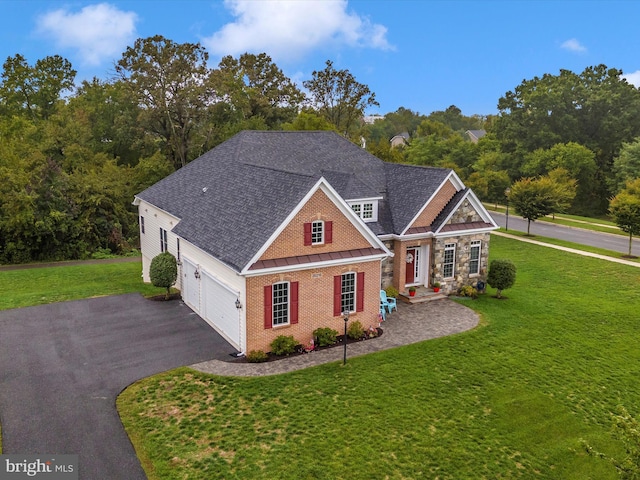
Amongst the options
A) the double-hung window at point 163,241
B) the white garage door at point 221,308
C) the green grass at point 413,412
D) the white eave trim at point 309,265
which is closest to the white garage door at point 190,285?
the white garage door at point 221,308

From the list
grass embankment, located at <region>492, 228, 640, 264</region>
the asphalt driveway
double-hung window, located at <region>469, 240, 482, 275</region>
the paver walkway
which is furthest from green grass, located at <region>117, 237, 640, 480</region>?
grass embankment, located at <region>492, 228, 640, 264</region>

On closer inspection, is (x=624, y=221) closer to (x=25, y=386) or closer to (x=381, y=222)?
(x=381, y=222)

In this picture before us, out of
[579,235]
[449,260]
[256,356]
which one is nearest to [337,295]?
[256,356]

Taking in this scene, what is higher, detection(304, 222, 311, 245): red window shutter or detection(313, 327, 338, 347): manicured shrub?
detection(304, 222, 311, 245): red window shutter

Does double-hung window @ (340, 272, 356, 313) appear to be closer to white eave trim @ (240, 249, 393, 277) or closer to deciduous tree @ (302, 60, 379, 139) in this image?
white eave trim @ (240, 249, 393, 277)

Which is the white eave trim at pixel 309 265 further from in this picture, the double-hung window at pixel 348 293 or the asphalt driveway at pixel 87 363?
the asphalt driveway at pixel 87 363

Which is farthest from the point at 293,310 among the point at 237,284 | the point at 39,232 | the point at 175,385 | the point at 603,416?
the point at 39,232

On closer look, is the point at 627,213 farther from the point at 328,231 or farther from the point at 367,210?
the point at 328,231
